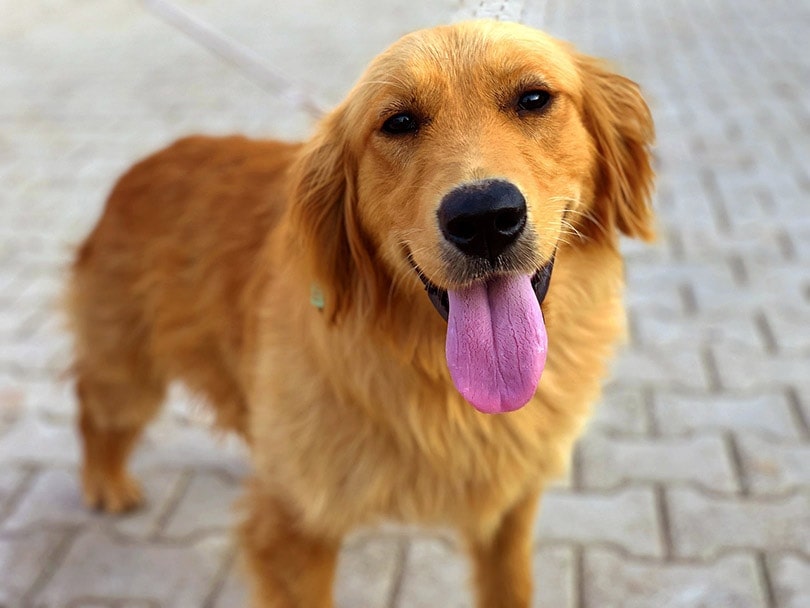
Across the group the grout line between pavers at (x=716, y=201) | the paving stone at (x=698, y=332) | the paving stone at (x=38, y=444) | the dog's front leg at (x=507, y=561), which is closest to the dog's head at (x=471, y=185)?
the dog's front leg at (x=507, y=561)

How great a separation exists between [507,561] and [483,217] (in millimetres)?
1374

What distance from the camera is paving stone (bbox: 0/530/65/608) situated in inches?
119

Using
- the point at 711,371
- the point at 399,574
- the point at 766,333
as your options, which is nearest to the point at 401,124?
the point at 399,574

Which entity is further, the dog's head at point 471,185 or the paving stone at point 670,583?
the paving stone at point 670,583

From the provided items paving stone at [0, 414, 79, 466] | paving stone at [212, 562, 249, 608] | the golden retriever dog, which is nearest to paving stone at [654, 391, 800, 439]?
the golden retriever dog

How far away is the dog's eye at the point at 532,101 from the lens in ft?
6.95

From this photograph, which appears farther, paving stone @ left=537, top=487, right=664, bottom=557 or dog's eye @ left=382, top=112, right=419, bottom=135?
paving stone @ left=537, top=487, right=664, bottom=557

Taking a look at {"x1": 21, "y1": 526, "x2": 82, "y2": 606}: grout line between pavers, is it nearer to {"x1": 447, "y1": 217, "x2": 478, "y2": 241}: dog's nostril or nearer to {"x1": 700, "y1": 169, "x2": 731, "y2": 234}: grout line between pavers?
{"x1": 447, "y1": 217, "x2": 478, "y2": 241}: dog's nostril

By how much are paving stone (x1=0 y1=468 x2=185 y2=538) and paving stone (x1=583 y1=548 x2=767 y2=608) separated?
5.62 ft

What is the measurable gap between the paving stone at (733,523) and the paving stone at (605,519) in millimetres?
89

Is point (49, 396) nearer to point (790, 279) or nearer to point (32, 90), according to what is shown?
point (790, 279)

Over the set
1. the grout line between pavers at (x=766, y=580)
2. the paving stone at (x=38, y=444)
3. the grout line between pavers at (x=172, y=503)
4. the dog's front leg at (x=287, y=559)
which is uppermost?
the dog's front leg at (x=287, y=559)

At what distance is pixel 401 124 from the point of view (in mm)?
2125

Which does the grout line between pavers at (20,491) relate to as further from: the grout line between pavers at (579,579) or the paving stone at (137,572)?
the grout line between pavers at (579,579)
